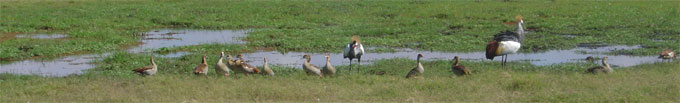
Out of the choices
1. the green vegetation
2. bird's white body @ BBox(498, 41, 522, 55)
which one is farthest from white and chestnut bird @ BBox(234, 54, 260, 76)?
bird's white body @ BBox(498, 41, 522, 55)

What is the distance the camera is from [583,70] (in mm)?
13961

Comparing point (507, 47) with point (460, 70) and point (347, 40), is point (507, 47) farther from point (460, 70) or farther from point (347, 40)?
point (347, 40)

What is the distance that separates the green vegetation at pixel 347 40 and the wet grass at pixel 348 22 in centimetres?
5

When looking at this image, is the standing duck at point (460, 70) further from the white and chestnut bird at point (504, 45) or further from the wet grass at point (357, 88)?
the white and chestnut bird at point (504, 45)

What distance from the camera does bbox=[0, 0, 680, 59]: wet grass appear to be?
19.3m

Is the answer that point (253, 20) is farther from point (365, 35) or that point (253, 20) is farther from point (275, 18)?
point (365, 35)

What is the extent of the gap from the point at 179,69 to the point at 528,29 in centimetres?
1230

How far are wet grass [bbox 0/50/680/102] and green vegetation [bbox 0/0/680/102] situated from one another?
0.06 ft

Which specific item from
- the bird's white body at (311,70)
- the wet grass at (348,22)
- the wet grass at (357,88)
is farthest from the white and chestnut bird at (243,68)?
the wet grass at (348,22)

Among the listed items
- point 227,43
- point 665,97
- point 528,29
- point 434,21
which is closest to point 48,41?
point 227,43

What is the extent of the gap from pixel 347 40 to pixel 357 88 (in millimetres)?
8977

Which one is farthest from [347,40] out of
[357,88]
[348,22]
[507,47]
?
[357,88]

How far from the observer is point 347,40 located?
20016 mm

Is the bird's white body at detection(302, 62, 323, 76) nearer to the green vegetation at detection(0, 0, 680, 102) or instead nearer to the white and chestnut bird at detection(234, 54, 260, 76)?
the green vegetation at detection(0, 0, 680, 102)
